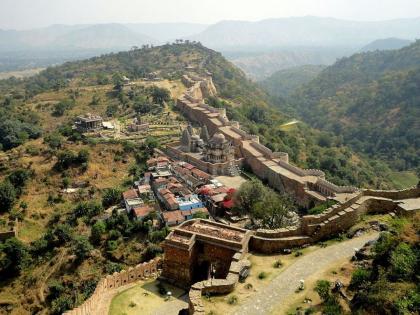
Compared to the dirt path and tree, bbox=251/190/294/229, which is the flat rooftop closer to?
the dirt path

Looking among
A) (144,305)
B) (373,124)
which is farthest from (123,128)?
(373,124)

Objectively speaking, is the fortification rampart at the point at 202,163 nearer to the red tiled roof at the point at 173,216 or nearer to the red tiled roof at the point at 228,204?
the red tiled roof at the point at 228,204

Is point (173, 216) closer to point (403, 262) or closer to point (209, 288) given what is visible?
point (209, 288)

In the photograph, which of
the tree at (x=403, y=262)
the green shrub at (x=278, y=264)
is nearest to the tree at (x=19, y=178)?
the green shrub at (x=278, y=264)

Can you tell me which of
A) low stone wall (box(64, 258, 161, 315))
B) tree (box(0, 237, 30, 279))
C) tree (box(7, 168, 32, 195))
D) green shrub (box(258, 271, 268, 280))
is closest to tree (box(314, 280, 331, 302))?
green shrub (box(258, 271, 268, 280))

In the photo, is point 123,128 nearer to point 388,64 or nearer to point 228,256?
point 228,256

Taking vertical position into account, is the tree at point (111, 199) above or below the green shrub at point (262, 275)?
below

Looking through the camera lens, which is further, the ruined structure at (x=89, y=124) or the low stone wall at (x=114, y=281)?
the ruined structure at (x=89, y=124)

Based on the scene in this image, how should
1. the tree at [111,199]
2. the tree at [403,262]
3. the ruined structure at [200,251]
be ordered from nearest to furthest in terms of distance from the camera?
1. the tree at [403,262]
2. the ruined structure at [200,251]
3. the tree at [111,199]
